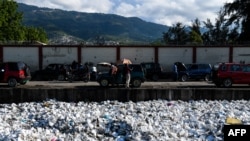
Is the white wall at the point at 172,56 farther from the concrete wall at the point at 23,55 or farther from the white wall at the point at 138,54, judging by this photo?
the concrete wall at the point at 23,55

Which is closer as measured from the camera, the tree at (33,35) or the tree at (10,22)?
the tree at (10,22)

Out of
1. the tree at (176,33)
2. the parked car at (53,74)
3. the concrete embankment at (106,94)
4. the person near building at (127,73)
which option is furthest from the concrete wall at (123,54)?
the tree at (176,33)

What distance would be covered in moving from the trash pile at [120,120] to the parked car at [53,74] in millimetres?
12770

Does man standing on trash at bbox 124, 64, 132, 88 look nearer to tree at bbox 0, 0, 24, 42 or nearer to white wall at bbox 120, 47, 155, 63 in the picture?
white wall at bbox 120, 47, 155, 63

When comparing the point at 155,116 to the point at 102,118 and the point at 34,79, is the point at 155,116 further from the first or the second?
the point at 34,79

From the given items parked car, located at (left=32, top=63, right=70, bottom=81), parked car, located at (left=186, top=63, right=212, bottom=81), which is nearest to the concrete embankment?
parked car, located at (left=186, top=63, right=212, bottom=81)

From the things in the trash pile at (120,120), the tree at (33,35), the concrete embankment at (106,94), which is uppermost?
the tree at (33,35)

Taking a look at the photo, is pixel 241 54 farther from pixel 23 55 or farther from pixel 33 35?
pixel 33 35

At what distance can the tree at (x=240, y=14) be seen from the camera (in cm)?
5964

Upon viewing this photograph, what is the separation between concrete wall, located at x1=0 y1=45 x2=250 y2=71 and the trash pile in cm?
1858

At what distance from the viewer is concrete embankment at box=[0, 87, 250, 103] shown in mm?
25031

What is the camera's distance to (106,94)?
25047 millimetres

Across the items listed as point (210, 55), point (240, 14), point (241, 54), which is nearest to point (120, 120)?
point (210, 55)

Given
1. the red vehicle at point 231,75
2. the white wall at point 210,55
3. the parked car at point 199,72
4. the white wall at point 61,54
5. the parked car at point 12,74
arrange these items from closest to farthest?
the red vehicle at point 231,75 → the parked car at point 12,74 → the parked car at point 199,72 → the white wall at point 61,54 → the white wall at point 210,55
